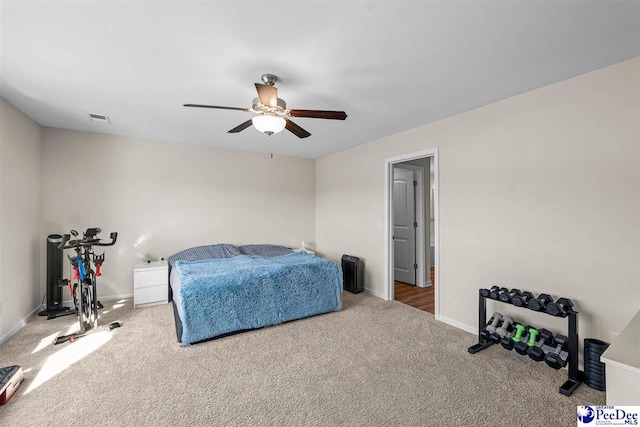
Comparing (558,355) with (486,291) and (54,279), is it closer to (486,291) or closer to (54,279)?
(486,291)

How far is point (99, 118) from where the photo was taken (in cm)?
329

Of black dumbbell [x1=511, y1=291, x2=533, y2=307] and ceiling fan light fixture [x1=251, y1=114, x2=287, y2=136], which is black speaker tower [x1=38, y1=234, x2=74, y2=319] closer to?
ceiling fan light fixture [x1=251, y1=114, x2=287, y2=136]

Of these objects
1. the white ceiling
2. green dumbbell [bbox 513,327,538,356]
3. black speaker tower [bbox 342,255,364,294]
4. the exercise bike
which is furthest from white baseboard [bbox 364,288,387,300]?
the exercise bike

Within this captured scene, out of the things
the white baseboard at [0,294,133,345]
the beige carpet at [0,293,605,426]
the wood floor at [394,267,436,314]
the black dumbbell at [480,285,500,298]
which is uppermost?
the black dumbbell at [480,285,500,298]

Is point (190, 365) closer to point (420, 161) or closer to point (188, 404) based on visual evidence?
point (188, 404)

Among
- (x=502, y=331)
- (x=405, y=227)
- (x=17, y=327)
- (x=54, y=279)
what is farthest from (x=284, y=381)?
(x=405, y=227)

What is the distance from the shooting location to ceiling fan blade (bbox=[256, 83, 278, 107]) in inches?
77.9

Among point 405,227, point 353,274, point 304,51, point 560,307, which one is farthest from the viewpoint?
point 405,227

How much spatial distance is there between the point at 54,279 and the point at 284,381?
3342mm

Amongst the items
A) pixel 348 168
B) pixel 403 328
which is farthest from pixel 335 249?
pixel 403 328

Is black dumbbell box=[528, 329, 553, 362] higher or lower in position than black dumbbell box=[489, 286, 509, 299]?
lower

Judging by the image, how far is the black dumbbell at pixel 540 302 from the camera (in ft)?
7.37

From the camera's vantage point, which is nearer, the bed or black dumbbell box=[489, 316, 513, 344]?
black dumbbell box=[489, 316, 513, 344]

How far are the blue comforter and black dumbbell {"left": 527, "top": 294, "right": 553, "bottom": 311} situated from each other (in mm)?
2023
